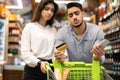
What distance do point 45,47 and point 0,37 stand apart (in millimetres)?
4022

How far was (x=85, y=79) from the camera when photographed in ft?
8.53

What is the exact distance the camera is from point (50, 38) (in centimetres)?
348

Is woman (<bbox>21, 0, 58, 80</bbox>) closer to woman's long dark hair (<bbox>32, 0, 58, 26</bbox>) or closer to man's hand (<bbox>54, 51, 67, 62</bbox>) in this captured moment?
woman's long dark hair (<bbox>32, 0, 58, 26</bbox>)

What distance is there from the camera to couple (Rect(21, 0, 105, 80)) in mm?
3047

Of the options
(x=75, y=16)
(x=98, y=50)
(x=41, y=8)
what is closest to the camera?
(x=98, y=50)

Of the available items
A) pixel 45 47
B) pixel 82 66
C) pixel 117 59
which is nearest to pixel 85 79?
pixel 82 66

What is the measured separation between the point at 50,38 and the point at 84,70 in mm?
948

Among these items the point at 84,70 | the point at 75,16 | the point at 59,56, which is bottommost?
the point at 84,70

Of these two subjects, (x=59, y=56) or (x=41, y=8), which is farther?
(x=41, y=8)

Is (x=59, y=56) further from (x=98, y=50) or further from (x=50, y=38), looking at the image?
(x=50, y=38)

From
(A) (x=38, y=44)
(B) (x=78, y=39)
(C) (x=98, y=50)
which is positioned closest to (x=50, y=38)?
(A) (x=38, y=44)

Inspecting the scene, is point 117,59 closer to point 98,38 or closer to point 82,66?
point 98,38

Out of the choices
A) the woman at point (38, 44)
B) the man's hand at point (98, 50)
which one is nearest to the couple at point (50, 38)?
the woman at point (38, 44)

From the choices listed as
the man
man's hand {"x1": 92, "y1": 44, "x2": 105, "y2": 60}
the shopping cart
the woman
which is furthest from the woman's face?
man's hand {"x1": 92, "y1": 44, "x2": 105, "y2": 60}
